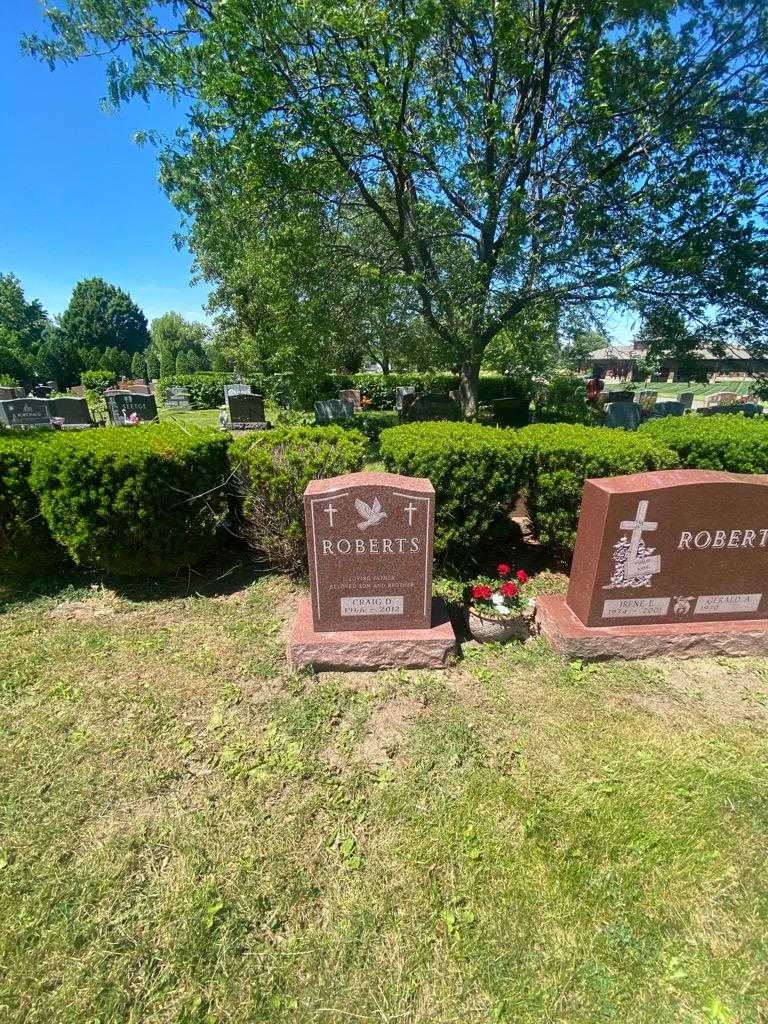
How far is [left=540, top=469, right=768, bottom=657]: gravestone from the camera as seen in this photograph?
326cm

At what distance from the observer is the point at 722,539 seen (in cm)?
338

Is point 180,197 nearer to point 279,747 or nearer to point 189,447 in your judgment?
point 189,447

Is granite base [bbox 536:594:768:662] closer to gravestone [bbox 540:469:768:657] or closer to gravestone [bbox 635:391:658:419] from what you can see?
gravestone [bbox 540:469:768:657]

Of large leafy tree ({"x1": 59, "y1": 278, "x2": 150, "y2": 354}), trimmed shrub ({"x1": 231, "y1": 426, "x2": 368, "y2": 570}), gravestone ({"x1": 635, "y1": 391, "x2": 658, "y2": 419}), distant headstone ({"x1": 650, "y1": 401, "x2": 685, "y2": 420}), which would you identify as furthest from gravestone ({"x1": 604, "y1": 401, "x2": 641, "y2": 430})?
large leafy tree ({"x1": 59, "y1": 278, "x2": 150, "y2": 354})

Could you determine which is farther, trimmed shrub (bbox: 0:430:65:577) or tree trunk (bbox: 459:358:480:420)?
tree trunk (bbox: 459:358:480:420)

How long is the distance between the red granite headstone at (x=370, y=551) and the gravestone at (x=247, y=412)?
1220 centimetres

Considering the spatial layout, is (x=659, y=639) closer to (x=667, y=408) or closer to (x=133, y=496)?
(x=133, y=496)

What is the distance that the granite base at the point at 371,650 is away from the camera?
3.39m

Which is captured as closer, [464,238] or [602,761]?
[602,761]

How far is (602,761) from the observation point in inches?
105

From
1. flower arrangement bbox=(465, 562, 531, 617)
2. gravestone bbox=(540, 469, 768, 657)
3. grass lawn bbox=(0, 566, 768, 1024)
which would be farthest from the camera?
flower arrangement bbox=(465, 562, 531, 617)

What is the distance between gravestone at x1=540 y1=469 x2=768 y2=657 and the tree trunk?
8019 mm

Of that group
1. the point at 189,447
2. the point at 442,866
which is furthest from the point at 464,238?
the point at 442,866

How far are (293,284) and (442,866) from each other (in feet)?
31.0
